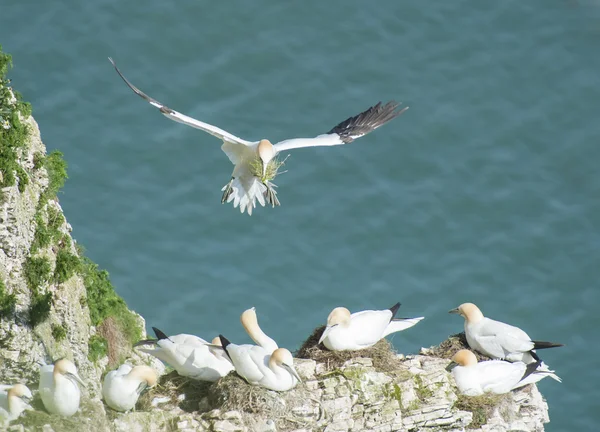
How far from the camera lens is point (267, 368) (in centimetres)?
1323

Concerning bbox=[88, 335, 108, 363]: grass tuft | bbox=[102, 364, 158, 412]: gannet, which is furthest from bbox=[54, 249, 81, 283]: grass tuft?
bbox=[102, 364, 158, 412]: gannet

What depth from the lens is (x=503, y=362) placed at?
14586 mm

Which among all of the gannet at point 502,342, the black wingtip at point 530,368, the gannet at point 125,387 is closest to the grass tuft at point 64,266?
the gannet at point 125,387

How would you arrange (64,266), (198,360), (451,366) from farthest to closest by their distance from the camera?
(451,366)
(64,266)
(198,360)

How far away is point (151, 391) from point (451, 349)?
389 cm

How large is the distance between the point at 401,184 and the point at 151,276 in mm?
5777

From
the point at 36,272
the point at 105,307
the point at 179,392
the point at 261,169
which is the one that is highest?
the point at 261,169

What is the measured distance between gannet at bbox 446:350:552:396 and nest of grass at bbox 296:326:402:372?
722 mm

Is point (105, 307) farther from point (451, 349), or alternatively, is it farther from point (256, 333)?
point (451, 349)

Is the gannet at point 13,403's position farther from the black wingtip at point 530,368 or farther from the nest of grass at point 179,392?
the black wingtip at point 530,368

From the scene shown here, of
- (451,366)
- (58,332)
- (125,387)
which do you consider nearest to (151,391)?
(125,387)

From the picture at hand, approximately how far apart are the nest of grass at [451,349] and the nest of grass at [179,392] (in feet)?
9.82

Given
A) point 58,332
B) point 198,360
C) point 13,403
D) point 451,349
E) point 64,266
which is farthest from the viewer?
point 451,349

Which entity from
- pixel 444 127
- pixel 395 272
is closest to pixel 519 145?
pixel 444 127
